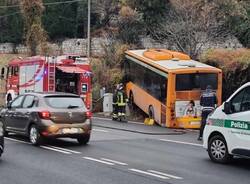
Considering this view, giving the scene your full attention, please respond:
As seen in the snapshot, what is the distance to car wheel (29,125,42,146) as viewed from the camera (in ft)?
52.1

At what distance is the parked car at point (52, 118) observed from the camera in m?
15.8

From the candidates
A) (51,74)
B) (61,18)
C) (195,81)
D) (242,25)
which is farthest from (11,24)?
(195,81)

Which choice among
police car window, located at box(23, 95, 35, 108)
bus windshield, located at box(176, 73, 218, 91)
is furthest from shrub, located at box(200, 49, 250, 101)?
police car window, located at box(23, 95, 35, 108)

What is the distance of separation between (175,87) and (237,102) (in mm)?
11497

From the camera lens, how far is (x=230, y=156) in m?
12.7

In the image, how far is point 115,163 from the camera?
12.7 m

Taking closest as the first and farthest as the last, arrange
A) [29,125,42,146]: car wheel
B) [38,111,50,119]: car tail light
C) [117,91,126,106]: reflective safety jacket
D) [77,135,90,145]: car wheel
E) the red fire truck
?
[38,111,50,119]: car tail light → [29,125,42,146]: car wheel → [77,135,90,145]: car wheel → the red fire truck → [117,91,126,106]: reflective safety jacket

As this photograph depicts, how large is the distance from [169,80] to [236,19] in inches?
615

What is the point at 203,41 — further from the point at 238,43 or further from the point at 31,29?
the point at 31,29

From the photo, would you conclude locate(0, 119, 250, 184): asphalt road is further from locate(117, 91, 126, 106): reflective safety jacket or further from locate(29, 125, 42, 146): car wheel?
locate(117, 91, 126, 106): reflective safety jacket

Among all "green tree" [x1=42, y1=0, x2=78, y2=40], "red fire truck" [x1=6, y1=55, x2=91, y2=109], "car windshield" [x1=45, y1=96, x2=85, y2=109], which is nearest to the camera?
"car windshield" [x1=45, y1=96, x2=85, y2=109]

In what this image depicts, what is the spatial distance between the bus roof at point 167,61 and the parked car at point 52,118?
26.8 feet

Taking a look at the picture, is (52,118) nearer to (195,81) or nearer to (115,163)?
(115,163)

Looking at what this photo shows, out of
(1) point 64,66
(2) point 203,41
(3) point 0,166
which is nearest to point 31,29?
(2) point 203,41
